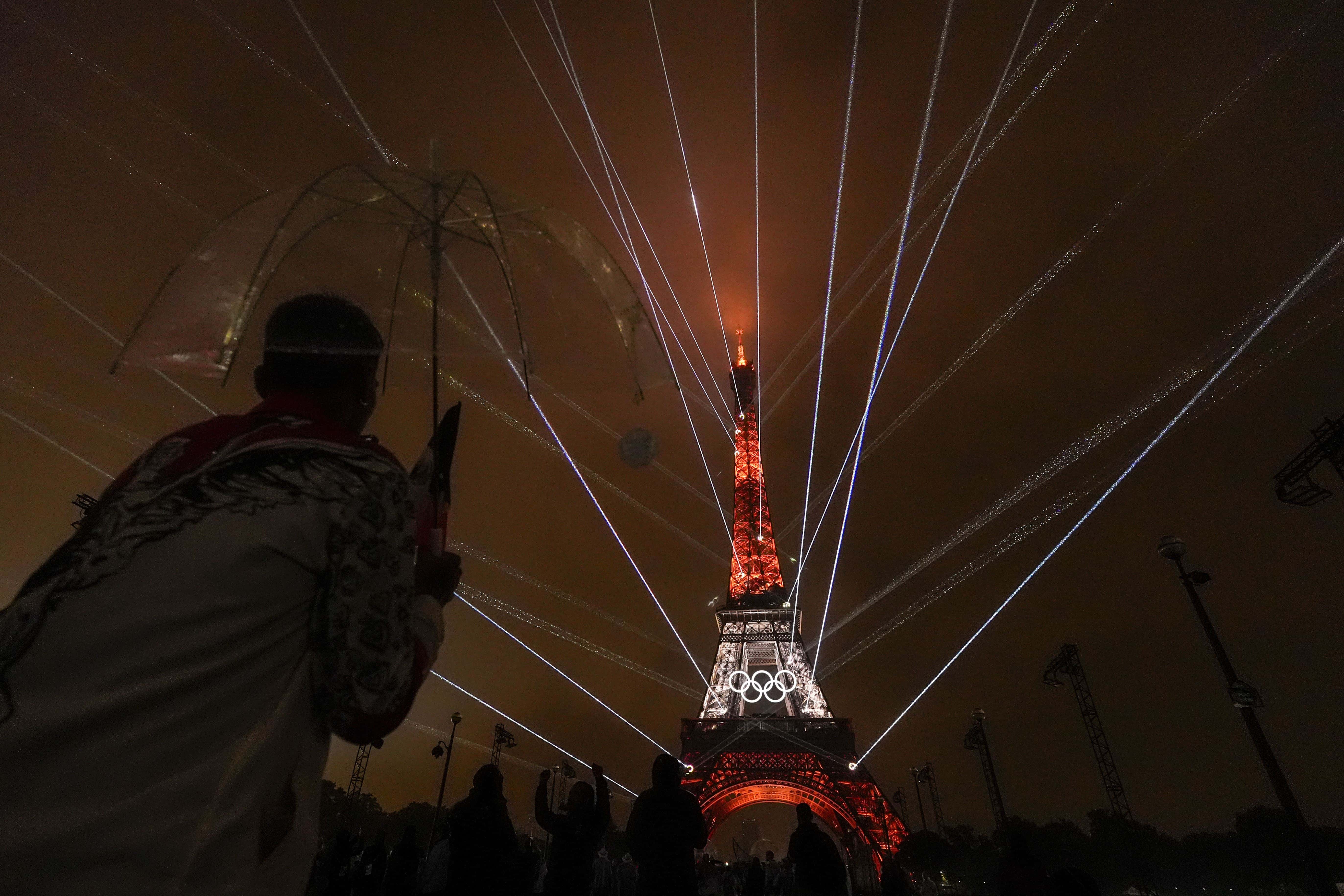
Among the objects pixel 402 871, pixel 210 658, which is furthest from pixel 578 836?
pixel 210 658

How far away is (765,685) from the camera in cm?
4341

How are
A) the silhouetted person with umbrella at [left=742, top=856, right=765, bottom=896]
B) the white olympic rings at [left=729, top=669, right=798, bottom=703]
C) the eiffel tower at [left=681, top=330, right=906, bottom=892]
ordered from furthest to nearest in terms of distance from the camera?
the white olympic rings at [left=729, top=669, right=798, bottom=703] < the eiffel tower at [left=681, top=330, right=906, bottom=892] < the silhouetted person with umbrella at [left=742, top=856, right=765, bottom=896]

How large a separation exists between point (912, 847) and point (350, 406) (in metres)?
55.5

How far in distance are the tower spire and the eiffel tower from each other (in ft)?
0.24

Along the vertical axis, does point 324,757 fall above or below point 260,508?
below

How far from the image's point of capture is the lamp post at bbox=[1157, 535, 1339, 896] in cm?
1158

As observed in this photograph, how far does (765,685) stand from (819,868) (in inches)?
1534

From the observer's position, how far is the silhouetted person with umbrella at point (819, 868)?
6227mm

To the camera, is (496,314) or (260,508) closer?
(260,508)

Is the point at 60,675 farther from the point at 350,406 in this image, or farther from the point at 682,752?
the point at 682,752

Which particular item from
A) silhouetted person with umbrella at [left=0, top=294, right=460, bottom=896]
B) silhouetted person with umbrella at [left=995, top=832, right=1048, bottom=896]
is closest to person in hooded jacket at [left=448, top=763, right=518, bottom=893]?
silhouetted person with umbrella at [left=0, top=294, right=460, bottom=896]

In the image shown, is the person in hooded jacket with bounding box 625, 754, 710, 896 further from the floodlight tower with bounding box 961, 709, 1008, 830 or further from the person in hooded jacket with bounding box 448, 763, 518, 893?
the floodlight tower with bounding box 961, 709, 1008, 830

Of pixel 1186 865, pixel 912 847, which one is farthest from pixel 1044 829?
pixel 912 847

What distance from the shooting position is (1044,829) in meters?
83.8
